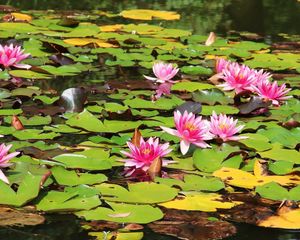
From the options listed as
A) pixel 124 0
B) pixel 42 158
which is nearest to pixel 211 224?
pixel 42 158

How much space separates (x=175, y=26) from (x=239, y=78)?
7.55 ft

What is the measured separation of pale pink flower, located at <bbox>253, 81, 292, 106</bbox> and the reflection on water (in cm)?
216

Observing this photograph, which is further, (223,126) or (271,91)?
(271,91)

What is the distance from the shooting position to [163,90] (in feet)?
10.3

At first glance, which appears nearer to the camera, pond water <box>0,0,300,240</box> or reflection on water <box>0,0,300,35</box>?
pond water <box>0,0,300,240</box>

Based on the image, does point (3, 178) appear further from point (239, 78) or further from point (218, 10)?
point (218, 10)

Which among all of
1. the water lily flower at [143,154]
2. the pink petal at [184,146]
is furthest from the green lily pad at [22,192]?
the pink petal at [184,146]

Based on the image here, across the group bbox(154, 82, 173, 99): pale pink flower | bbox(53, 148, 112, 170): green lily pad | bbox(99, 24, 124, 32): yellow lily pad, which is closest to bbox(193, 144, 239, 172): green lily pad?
bbox(53, 148, 112, 170): green lily pad

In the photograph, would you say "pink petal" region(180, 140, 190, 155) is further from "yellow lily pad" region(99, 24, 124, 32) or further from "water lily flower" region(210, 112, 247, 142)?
"yellow lily pad" region(99, 24, 124, 32)

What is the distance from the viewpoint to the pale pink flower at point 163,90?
3.06 meters

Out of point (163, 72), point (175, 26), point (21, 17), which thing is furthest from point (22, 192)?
point (175, 26)

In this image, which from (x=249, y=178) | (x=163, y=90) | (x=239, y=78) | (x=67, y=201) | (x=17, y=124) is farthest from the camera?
(x=163, y=90)

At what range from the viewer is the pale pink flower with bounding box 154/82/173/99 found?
306cm

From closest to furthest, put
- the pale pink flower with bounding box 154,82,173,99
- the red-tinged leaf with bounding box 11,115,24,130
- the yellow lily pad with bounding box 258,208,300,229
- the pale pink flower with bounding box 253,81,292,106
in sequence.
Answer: the yellow lily pad with bounding box 258,208,300,229 → the red-tinged leaf with bounding box 11,115,24,130 → the pale pink flower with bounding box 253,81,292,106 → the pale pink flower with bounding box 154,82,173,99
